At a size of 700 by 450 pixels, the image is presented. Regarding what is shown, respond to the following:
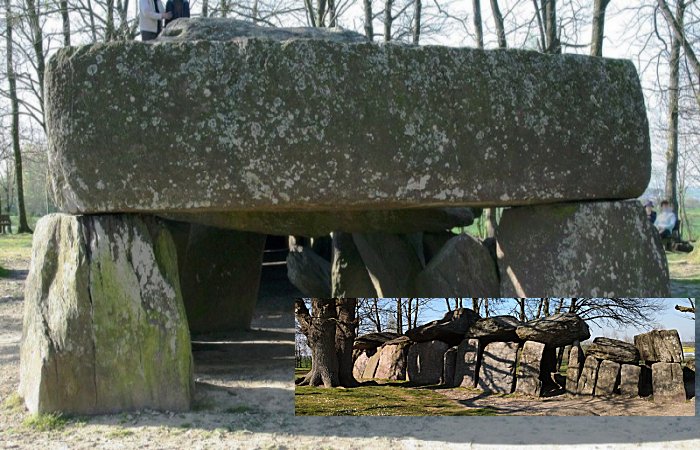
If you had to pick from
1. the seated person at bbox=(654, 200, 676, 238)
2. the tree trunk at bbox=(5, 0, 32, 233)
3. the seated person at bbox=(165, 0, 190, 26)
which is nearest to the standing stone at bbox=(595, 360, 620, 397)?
the seated person at bbox=(165, 0, 190, 26)

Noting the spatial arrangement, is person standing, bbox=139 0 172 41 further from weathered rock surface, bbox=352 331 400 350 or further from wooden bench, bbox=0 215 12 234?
wooden bench, bbox=0 215 12 234

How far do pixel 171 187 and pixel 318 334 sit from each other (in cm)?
97

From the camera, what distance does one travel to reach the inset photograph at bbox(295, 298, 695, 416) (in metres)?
3.54

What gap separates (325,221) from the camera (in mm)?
5203

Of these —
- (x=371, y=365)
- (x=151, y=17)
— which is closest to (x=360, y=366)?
(x=371, y=365)

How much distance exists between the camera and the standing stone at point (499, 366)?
3.74 meters

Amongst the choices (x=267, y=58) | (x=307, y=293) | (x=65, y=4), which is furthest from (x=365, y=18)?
(x=267, y=58)

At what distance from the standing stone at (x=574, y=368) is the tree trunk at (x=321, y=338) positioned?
110 centimetres

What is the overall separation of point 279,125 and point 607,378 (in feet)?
6.36

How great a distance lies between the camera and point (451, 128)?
11.5ft

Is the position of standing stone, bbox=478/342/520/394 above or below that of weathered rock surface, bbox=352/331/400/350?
below

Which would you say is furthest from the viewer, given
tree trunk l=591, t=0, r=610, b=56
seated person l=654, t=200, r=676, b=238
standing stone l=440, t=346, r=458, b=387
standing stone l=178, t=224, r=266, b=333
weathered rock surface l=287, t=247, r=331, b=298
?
seated person l=654, t=200, r=676, b=238

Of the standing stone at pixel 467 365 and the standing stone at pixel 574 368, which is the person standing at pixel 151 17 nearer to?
the standing stone at pixel 467 365

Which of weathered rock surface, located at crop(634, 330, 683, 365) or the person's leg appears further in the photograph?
the person's leg
